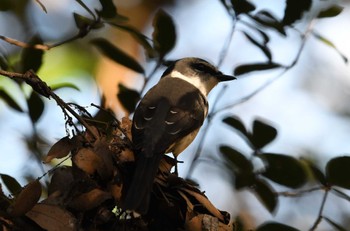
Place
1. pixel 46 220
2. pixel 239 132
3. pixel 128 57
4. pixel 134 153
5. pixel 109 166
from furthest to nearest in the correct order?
pixel 128 57
pixel 239 132
pixel 134 153
pixel 109 166
pixel 46 220

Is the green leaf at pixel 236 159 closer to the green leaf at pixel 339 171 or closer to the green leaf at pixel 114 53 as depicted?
the green leaf at pixel 339 171

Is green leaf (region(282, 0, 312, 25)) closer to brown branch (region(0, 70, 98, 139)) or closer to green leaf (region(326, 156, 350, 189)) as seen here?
green leaf (region(326, 156, 350, 189))

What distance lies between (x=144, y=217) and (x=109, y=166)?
19 cm

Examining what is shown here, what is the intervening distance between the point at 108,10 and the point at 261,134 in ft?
2.96

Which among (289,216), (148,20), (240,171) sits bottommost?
(240,171)

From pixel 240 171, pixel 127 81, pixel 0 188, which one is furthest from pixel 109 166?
pixel 127 81

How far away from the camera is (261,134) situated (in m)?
3.42

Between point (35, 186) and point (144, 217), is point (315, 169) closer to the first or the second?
point (144, 217)

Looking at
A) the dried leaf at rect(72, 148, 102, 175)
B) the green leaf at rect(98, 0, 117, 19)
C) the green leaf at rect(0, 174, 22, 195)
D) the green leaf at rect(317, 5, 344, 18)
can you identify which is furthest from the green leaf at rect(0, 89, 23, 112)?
the green leaf at rect(317, 5, 344, 18)

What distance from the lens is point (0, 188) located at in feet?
7.32

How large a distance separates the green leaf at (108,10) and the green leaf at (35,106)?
1.57 ft

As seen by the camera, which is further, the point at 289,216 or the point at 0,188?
the point at 289,216

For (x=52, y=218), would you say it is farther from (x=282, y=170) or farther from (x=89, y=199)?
(x=282, y=170)

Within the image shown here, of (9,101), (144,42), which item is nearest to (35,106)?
(9,101)
